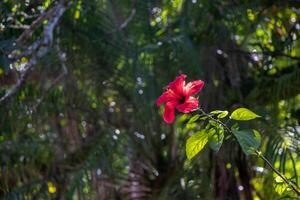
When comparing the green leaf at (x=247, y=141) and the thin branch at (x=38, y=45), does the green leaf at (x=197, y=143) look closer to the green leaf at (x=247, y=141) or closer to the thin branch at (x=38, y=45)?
the green leaf at (x=247, y=141)

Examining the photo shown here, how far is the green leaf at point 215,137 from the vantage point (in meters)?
1.66

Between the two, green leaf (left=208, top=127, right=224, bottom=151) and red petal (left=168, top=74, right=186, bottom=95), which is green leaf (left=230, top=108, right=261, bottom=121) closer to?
green leaf (left=208, top=127, right=224, bottom=151)

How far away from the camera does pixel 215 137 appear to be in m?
1.68

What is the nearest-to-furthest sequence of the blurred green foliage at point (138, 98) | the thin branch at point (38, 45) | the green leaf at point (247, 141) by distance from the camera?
the green leaf at point (247, 141), the thin branch at point (38, 45), the blurred green foliage at point (138, 98)

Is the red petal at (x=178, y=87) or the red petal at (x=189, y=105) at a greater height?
the red petal at (x=178, y=87)

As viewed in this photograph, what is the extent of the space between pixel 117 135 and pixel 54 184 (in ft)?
1.40

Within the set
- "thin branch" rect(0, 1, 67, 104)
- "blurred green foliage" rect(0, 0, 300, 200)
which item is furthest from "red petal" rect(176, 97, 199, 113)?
"blurred green foliage" rect(0, 0, 300, 200)

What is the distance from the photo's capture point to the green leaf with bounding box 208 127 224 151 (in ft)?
5.45

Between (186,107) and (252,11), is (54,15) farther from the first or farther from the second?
(186,107)

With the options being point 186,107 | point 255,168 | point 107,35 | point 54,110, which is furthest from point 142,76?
point 186,107

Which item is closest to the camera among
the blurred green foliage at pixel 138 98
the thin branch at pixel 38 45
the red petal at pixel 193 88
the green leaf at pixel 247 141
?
the green leaf at pixel 247 141

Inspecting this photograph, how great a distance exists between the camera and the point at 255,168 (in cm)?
332

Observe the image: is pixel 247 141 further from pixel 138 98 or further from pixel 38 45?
pixel 138 98

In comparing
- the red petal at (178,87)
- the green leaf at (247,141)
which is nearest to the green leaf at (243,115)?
the green leaf at (247,141)
